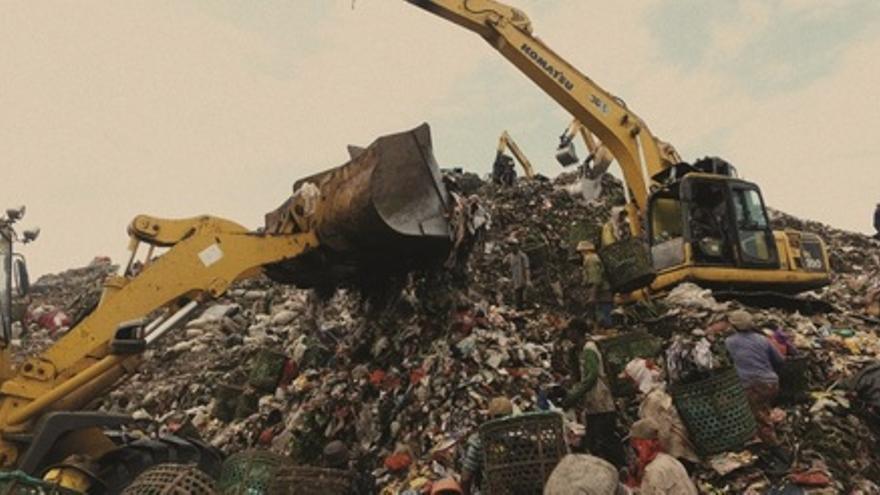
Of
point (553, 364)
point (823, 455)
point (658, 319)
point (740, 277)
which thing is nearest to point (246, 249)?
point (553, 364)

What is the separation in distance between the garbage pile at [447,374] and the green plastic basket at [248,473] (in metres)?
0.91

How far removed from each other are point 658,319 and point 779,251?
8.74 ft

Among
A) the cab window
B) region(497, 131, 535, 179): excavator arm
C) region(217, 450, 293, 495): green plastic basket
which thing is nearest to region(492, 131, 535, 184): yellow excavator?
region(497, 131, 535, 179): excavator arm

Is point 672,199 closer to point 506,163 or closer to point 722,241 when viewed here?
point 722,241

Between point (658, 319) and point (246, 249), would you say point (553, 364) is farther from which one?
point (246, 249)

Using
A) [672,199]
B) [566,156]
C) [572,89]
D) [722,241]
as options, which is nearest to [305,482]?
[722,241]

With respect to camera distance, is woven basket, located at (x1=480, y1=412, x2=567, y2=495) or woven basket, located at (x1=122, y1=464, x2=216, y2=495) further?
woven basket, located at (x1=480, y1=412, x2=567, y2=495)

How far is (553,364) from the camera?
7.27 meters

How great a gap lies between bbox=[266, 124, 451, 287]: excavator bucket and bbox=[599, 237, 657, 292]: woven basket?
2702 mm

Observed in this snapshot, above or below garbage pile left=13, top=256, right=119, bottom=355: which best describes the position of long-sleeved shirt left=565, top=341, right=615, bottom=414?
below

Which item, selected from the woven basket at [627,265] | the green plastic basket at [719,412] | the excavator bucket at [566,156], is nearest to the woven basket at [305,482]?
the green plastic basket at [719,412]

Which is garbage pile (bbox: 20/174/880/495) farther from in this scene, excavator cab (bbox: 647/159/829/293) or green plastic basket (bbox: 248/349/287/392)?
excavator cab (bbox: 647/159/829/293)

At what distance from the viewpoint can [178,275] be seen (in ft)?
20.2

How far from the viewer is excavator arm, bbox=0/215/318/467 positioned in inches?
207
